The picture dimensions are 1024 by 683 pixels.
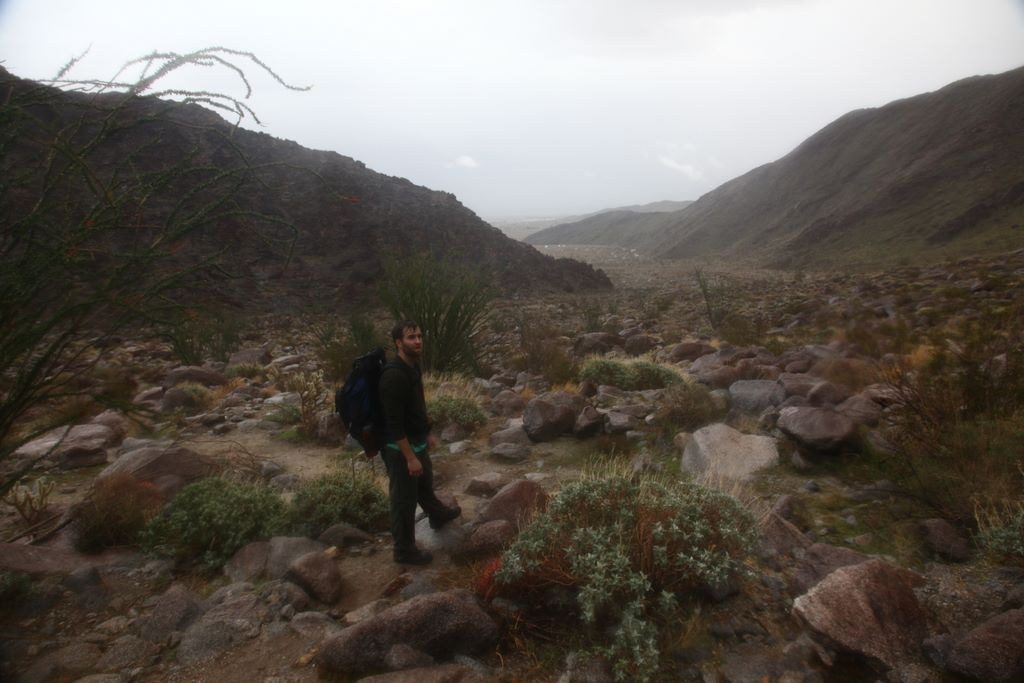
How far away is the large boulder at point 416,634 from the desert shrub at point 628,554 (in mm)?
286

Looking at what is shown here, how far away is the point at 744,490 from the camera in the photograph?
401 centimetres

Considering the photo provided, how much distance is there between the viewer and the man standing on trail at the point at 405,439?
11.5ft

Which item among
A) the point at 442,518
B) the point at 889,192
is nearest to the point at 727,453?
the point at 442,518

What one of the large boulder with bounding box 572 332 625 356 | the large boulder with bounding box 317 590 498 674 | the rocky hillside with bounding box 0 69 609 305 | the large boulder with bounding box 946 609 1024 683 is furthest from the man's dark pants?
the rocky hillside with bounding box 0 69 609 305

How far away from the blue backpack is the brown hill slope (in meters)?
29.7

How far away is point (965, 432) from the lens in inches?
151

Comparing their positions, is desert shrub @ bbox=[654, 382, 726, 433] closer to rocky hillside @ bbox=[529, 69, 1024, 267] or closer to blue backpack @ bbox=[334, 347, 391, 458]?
blue backpack @ bbox=[334, 347, 391, 458]

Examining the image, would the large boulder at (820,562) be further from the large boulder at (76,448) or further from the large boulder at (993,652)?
the large boulder at (76,448)

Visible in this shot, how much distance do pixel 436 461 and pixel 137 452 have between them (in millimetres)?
2626

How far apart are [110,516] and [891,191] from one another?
47.2 meters

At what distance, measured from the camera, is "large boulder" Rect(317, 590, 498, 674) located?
252cm

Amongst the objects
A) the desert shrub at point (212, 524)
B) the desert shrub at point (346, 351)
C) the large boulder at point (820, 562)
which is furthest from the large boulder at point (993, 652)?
the desert shrub at point (346, 351)

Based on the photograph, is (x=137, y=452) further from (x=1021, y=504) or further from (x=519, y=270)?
(x=519, y=270)

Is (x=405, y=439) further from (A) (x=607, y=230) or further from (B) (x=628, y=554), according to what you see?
(A) (x=607, y=230)
